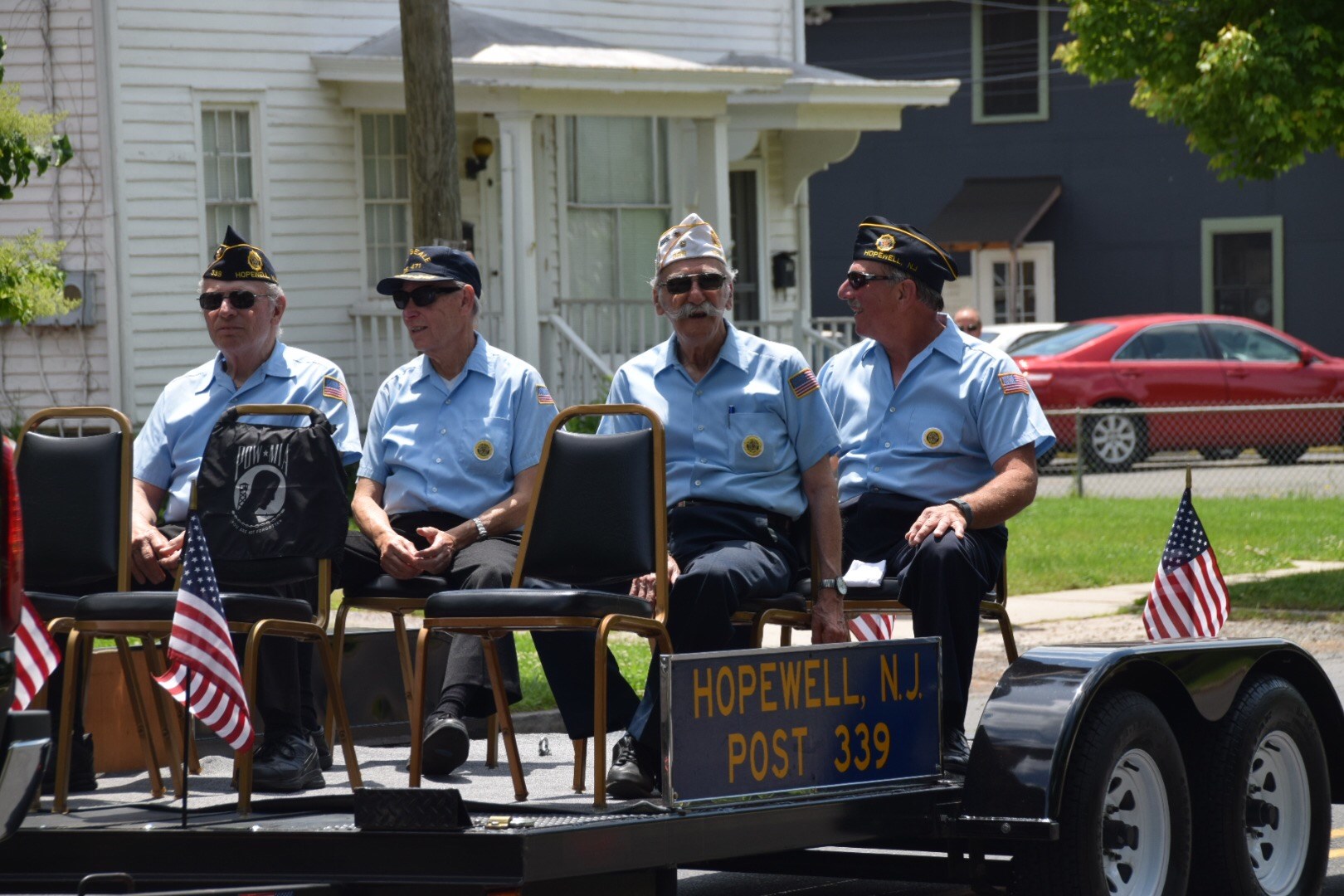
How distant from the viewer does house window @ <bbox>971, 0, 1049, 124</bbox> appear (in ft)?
109

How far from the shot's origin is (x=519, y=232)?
730 inches

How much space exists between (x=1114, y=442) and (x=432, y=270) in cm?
1579

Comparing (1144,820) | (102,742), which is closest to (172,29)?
(102,742)

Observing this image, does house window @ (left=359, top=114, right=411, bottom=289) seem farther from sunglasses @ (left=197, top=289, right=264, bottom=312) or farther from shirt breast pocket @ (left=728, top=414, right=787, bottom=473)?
shirt breast pocket @ (left=728, top=414, right=787, bottom=473)

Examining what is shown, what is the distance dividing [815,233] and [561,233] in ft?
51.2

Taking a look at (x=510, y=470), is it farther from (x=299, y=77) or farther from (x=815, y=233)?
(x=815, y=233)

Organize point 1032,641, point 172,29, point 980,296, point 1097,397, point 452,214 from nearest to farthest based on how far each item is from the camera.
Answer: point 1032,641, point 452,214, point 172,29, point 1097,397, point 980,296

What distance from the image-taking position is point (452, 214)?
41.8ft

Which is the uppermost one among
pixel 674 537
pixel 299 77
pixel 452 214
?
pixel 299 77

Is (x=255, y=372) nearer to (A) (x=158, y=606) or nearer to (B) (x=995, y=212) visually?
(A) (x=158, y=606)

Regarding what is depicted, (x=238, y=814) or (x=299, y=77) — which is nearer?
(x=238, y=814)

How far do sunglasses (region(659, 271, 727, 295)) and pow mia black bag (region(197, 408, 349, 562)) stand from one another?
1102 mm

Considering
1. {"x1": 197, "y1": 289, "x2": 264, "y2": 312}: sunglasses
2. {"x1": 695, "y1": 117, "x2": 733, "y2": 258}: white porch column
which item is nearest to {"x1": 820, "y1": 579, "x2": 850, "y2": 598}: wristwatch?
{"x1": 197, "y1": 289, "x2": 264, "y2": 312}: sunglasses

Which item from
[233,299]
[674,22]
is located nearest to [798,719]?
[233,299]
